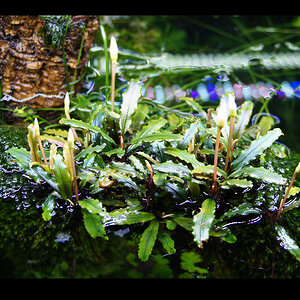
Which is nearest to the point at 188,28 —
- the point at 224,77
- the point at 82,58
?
the point at 224,77

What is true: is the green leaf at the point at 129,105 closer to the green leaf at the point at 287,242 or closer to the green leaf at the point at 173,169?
the green leaf at the point at 173,169

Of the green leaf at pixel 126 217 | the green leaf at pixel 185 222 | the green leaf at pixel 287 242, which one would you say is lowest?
the green leaf at pixel 287 242

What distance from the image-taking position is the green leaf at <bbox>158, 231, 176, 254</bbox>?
1.11 m

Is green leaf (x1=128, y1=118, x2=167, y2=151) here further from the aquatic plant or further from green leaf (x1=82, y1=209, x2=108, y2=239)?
green leaf (x1=82, y1=209, x2=108, y2=239)

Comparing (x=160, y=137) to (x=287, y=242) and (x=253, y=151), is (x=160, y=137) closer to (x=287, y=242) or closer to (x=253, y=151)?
→ (x=253, y=151)

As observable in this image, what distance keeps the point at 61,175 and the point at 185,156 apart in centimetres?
45

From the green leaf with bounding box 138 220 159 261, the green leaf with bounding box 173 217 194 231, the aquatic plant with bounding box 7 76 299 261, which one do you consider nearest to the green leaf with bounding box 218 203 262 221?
the aquatic plant with bounding box 7 76 299 261

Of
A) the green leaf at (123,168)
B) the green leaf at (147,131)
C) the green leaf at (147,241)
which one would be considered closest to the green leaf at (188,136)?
the green leaf at (147,131)

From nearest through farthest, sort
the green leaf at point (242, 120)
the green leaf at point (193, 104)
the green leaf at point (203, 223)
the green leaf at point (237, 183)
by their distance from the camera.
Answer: the green leaf at point (203, 223) → the green leaf at point (237, 183) → the green leaf at point (242, 120) → the green leaf at point (193, 104)

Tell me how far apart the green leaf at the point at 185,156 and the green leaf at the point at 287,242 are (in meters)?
0.37

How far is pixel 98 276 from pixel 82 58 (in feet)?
4.36

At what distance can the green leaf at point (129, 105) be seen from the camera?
1.37 metres

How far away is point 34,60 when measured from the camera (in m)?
1.80

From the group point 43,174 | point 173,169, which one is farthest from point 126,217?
point 43,174
